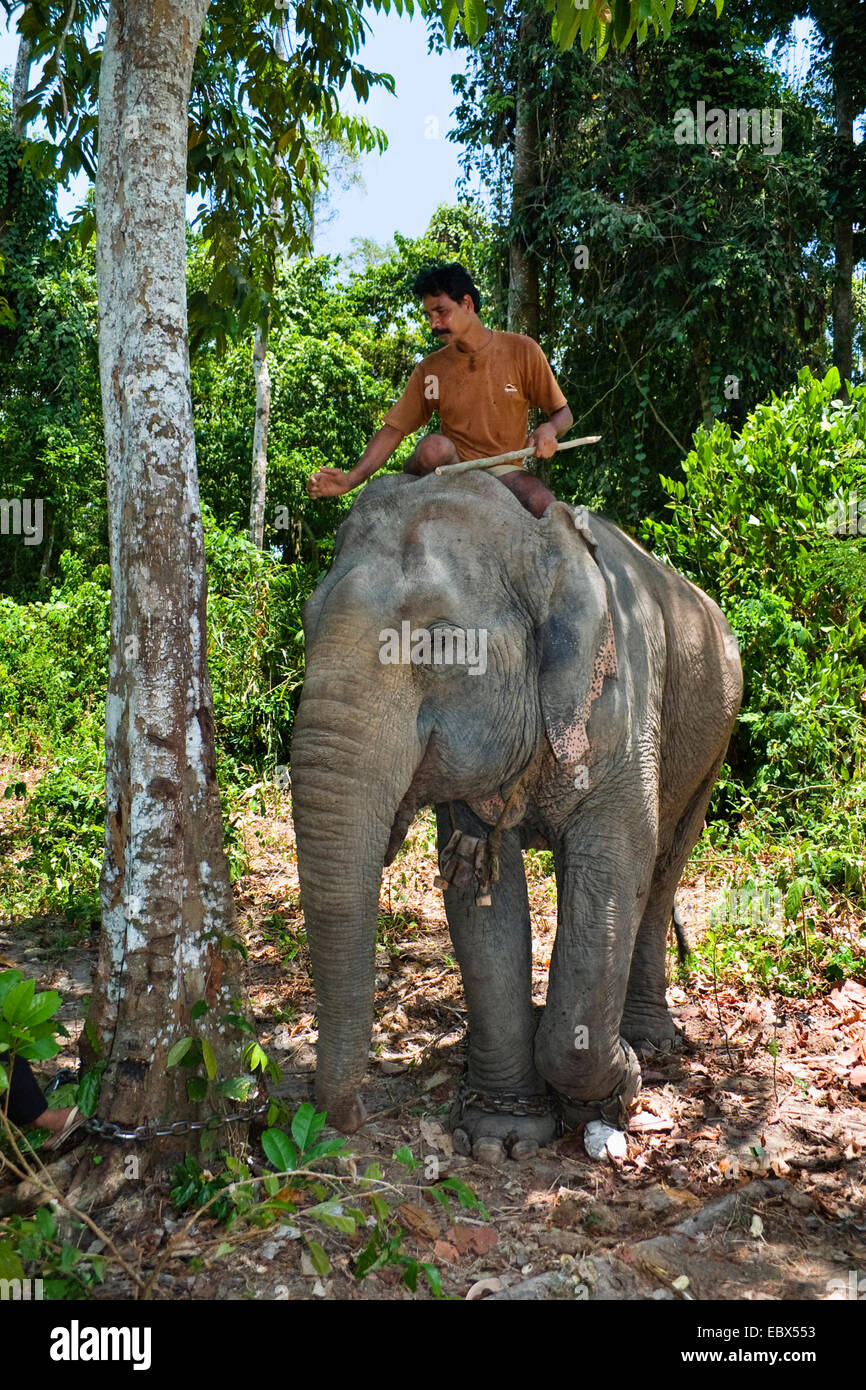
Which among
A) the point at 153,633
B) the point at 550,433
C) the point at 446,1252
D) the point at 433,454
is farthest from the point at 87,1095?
the point at 550,433

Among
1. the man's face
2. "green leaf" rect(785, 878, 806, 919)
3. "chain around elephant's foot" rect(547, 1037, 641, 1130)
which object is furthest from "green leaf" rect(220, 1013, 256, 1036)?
"green leaf" rect(785, 878, 806, 919)

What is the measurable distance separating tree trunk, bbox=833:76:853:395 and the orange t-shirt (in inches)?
443

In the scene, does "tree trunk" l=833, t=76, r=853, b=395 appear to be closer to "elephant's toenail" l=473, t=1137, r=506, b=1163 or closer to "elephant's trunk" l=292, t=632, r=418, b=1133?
"elephant's toenail" l=473, t=1137, r=506, b=1163

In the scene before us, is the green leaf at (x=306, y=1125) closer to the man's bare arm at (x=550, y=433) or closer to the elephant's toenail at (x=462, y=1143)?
the elephant's toenail at (x=462, y=1143)

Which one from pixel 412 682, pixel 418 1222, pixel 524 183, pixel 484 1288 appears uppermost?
pixel 524 183

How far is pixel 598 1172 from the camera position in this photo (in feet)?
13.3

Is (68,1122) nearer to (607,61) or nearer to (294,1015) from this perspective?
(294,1015)

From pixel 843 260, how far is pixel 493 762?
14.0 metres

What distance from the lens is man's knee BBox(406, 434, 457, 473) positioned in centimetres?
424

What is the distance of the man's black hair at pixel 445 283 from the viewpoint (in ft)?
14.4

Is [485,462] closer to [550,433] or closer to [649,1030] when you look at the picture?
[550,433]

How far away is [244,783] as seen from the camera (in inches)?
338
